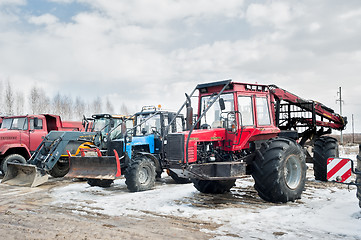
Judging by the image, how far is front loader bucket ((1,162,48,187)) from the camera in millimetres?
9602

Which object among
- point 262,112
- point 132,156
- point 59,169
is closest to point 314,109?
point 262,112

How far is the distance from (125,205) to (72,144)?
4.56 metres

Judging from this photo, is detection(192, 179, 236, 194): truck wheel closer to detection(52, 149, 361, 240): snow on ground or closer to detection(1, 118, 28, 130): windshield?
detection(52, 149, 361, 240): snow on ground

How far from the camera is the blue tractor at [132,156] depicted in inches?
347

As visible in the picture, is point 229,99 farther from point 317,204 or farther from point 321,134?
point 321,134

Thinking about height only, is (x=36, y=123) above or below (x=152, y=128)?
above

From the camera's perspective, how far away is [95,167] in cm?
922

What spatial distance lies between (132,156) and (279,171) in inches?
181

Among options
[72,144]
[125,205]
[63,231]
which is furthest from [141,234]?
[72,144]

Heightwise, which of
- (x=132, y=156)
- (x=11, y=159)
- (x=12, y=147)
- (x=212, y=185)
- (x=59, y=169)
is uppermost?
(x=12, y=147)

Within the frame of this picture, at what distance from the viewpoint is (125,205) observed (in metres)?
6.86

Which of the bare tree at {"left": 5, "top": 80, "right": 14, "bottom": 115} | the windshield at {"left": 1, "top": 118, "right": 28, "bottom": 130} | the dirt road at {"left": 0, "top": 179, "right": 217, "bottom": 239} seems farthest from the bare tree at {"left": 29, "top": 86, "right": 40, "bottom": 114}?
the dirt road at {"left": 0, "top": 179, "right": 217, "bottom": 239}

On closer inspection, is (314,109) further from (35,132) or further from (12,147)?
(12,147)

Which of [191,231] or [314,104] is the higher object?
[314,104]
